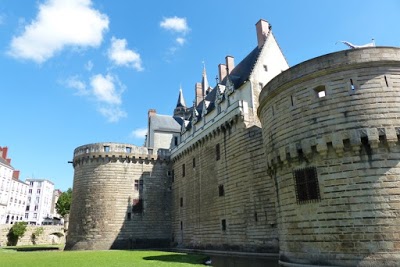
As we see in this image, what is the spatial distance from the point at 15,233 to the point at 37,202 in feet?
128

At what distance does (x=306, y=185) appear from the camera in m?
13.5

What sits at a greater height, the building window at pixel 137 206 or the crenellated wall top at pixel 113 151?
the crenellated wall top at pixel 113 151

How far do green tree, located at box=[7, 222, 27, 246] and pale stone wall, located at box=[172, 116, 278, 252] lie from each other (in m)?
25.5

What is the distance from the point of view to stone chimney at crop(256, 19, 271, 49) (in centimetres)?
2861

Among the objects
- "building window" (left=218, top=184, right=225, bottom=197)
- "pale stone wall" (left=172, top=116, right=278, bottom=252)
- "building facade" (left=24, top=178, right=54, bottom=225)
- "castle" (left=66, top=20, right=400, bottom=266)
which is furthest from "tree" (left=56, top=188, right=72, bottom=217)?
"building window" (left=218, top=184, right=225, bottom=197)

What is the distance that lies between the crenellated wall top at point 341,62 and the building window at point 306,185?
14.2 ft

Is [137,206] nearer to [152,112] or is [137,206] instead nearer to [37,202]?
[152,112]

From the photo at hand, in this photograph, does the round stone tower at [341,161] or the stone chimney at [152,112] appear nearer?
the round stone tower at [341,161]

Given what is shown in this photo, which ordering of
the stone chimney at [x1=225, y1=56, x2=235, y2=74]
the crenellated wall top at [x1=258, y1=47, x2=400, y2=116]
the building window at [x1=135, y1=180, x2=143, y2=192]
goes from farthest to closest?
the building window at [x1=135, y1=180, x2=143, y2=192]
the stone chimney at [x1=225, y1=56, x2=235, y2=74]
the crenellated wall top at [x1=258, y1=47, x2=400, y2=116]

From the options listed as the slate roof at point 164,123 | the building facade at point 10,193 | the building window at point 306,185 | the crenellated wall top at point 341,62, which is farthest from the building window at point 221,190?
the building facade at point 10,193

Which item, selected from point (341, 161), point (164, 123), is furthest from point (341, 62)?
point (164, 123)

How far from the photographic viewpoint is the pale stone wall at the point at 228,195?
20375mm

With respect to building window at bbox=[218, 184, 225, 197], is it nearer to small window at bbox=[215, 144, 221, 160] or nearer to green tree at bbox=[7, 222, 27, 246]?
small window at bbox=[215, 144, 221, 160]

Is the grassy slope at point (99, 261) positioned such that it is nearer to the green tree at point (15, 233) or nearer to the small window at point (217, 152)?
the small window at point (217, 152)
